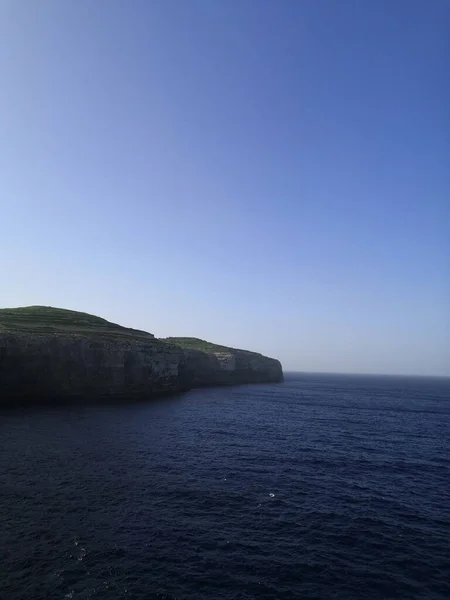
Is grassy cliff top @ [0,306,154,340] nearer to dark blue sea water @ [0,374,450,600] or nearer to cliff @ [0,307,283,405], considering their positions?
cliff @ [0,307,283,405]

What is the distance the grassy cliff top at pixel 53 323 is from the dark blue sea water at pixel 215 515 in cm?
4248

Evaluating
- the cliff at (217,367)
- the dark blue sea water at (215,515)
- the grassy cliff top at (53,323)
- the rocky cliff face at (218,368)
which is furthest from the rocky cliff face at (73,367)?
the cliff at (217,367)

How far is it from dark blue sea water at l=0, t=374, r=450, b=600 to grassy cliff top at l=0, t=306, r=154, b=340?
42.5 m

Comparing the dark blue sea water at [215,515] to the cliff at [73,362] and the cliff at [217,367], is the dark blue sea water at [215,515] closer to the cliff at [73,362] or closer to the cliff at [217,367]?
the cliff at [73,362]

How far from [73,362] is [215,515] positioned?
65515mm

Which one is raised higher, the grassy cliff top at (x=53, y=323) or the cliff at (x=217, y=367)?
the grassy cliff top at (x=53, y=323)

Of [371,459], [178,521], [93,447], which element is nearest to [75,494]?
[178,521]

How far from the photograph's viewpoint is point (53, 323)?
108625mm

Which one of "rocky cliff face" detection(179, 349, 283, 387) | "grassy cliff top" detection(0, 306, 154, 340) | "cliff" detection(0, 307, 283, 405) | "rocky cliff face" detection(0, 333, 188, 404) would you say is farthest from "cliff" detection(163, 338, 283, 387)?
"rocky cliff face" detection(0, 333, 188, 404)

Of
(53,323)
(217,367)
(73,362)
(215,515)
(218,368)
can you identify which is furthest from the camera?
(218,368)

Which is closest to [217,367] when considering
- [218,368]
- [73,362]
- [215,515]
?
[218,368]

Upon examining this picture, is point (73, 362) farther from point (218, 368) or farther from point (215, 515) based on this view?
point (218, 368)

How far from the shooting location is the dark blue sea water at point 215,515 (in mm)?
20812

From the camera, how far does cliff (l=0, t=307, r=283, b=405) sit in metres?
76.1
